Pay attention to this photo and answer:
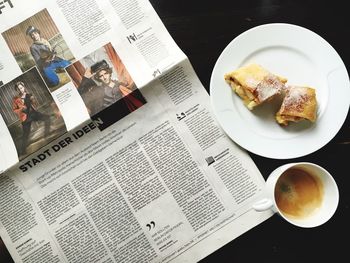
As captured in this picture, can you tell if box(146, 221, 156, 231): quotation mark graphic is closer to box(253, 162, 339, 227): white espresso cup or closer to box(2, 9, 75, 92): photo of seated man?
box(253, 162, 339, 227): white espresso cup

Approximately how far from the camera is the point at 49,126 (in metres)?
0.63

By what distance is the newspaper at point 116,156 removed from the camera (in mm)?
629

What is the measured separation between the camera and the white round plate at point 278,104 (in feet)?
1.99

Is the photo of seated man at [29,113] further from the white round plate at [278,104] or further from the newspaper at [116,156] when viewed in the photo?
the white round plate at [278,104]

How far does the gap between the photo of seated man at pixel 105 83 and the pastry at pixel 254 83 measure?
16 cm

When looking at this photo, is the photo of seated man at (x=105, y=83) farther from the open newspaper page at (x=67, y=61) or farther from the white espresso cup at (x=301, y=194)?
the white espresso cup at (x=301, y=194)

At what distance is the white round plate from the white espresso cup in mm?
37

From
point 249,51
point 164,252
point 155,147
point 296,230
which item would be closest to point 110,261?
point 164,252

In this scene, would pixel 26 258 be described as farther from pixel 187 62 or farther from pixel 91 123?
pixel 187 62

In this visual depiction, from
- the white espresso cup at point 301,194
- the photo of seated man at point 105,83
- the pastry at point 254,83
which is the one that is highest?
the photo of seated man at point 105,83

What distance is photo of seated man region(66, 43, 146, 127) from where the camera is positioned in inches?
24.8

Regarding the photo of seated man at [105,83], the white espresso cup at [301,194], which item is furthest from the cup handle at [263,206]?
the photo of seated man at [105,83]

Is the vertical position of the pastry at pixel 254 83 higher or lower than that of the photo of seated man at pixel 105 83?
lower

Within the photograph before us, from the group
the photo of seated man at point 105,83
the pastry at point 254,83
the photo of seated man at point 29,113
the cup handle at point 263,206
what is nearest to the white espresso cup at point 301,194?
the cup handle at point 263,206
